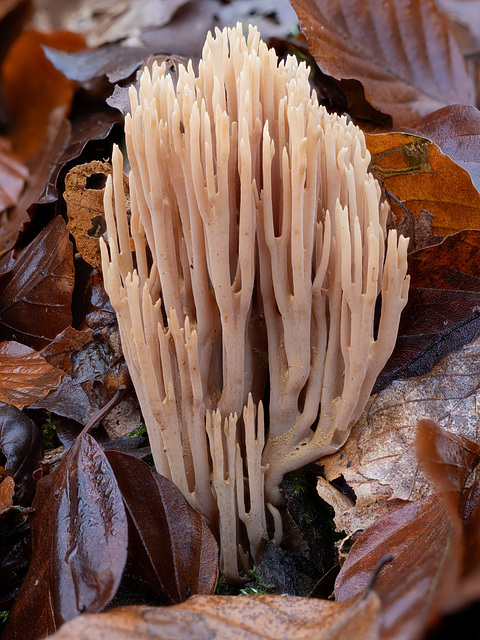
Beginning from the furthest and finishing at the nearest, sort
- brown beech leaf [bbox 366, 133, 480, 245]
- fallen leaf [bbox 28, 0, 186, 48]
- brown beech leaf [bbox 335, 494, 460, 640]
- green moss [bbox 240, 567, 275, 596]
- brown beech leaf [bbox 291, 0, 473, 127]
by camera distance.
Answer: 1. fallen leaf [bbox 28, 0, 186, 48]
2. brown beech leaf [bbox 291, 0, 473, 127]
3. brown beech leaf [bbox 366, 133, 480, 245]
4. green moss [bbox 240, 567, 275, 596]
5. brown beech leaf [bbox 335, 494, 460, 640]

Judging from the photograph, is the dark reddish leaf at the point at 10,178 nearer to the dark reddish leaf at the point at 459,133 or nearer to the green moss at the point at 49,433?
the green moss at the point at 49,433

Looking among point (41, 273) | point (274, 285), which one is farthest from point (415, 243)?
point (41, 273)

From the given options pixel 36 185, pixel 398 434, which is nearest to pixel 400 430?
pixel 398 434

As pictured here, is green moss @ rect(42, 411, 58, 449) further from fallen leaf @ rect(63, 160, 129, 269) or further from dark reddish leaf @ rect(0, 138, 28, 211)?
dark reddish leaf @ rect(0, 138, 28, 211)

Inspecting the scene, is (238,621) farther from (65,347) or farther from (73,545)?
(65,347)

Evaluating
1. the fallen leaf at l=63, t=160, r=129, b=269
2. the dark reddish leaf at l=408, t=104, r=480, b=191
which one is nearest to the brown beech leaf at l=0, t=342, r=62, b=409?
the fallen leaf at l=63, t=160, r=129, b=269

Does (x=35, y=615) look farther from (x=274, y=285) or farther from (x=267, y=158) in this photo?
(x=267, y=158)
